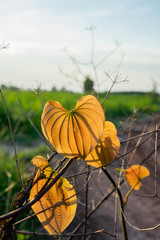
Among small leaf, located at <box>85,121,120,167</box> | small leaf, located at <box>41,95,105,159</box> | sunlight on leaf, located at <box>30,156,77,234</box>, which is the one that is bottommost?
sunlight on leaf, located at <box>30,156,77,234</box>

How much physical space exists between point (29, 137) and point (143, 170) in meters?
3.69

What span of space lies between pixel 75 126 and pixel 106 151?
5 cm

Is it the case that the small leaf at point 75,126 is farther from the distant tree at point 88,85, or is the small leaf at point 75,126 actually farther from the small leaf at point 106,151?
the distant tree at point 88,85

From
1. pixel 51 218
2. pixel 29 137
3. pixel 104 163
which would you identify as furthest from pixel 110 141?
pixel 29 137

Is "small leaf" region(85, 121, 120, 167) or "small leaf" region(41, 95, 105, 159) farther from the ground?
"small leaf" region(41, 95, 105, 159)

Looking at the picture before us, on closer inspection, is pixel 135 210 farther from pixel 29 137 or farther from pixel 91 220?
pixel 29 137

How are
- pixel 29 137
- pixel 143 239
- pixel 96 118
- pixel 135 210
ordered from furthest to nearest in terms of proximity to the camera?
pixel 29 137, pixel 135 210, pixel 143 239, pixel 96 118

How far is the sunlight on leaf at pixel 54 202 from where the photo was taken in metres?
0.33

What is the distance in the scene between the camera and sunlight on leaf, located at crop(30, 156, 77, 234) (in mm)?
334

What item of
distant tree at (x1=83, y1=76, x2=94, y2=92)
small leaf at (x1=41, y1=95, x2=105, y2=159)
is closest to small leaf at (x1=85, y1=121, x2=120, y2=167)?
small leaf at (x1=41, y1=95, x2=105, y2=159)

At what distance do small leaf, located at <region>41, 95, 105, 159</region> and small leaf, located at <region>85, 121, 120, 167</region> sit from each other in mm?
31

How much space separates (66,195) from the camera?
0.35 m

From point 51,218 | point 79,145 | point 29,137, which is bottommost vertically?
point 29,137

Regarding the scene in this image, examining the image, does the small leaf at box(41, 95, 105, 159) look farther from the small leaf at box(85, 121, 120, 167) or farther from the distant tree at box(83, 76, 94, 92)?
the distant tree at box(83, 76, 94, 92)
